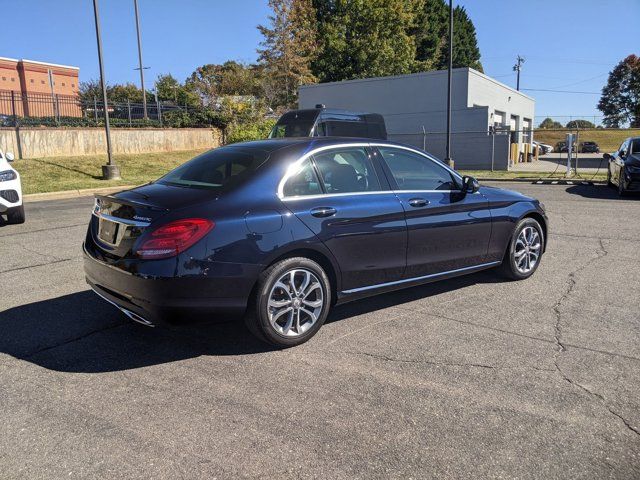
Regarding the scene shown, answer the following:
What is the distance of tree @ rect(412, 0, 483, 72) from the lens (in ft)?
156

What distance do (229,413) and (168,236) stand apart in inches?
49.0

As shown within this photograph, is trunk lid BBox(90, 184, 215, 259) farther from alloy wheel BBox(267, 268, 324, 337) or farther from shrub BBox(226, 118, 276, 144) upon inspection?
shrub BBox(226, 118, 276, 144)

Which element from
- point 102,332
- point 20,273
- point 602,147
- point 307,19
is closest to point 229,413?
point 102,332

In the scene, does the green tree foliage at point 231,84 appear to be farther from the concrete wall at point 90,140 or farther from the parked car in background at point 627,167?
the parked car in background at point 627,167

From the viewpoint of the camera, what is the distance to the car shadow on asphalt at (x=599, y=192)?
45.3ft

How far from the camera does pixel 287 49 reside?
3891 cm

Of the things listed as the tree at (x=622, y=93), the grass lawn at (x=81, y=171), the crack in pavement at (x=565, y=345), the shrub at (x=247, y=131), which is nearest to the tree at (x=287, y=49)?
the shrub at (x=247, y=131)

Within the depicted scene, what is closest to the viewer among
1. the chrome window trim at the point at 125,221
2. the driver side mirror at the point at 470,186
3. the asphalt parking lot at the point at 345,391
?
the asphalt parking lot at the point at 345,391

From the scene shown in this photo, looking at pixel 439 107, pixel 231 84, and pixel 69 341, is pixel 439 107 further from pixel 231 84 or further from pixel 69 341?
pixel 69 341

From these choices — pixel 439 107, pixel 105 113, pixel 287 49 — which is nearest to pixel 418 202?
pixel 105 113

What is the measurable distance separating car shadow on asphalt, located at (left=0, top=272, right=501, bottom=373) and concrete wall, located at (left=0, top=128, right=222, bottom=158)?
56.1 feet

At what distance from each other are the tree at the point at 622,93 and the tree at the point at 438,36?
3743 cm

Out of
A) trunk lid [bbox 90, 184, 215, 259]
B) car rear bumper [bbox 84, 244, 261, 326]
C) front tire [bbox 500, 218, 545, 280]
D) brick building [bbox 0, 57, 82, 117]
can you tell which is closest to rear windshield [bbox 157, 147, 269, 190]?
trunk lid [bbox 90, 184, 215, 259]

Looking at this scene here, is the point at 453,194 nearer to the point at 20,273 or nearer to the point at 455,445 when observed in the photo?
the point at 455,445
